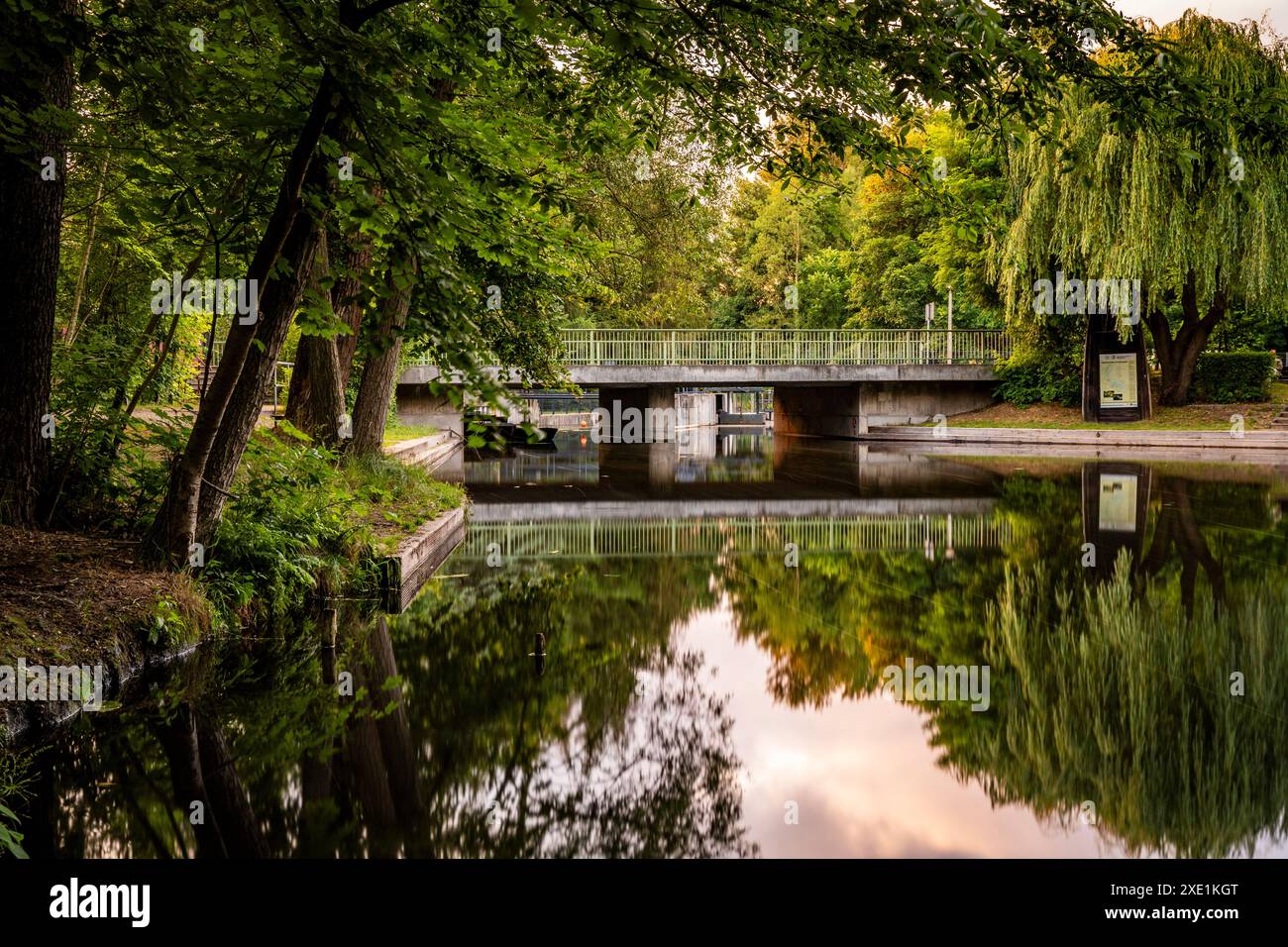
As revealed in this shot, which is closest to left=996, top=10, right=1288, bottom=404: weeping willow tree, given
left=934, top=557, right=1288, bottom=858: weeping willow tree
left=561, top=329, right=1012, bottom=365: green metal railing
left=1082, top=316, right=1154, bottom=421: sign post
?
left=1082, top=316, right=1154, bottom=421: sign post

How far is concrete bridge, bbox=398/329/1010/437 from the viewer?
38875mm

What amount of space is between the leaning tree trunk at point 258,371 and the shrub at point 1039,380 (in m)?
34.4

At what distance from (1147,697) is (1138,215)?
26307 mm

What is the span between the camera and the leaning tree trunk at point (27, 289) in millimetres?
7480

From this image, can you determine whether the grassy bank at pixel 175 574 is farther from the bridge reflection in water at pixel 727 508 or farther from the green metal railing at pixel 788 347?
the green metal railing at pixel 788 347

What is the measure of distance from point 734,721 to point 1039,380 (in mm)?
36003

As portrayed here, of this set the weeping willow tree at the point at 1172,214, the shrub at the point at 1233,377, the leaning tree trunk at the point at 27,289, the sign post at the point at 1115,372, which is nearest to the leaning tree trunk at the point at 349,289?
the leaning tree trunk at the point at 27,289

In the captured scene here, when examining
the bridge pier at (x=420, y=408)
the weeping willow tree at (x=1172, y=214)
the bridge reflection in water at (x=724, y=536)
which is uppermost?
the weeping willow tree at (x=1172, y=214)

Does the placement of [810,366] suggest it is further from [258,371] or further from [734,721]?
[734,721]

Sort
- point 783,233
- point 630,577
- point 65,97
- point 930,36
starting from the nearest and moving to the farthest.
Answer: point 930,36 < point 65,97 < point 630,577 < point 783,233

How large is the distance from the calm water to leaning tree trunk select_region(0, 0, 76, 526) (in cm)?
218
